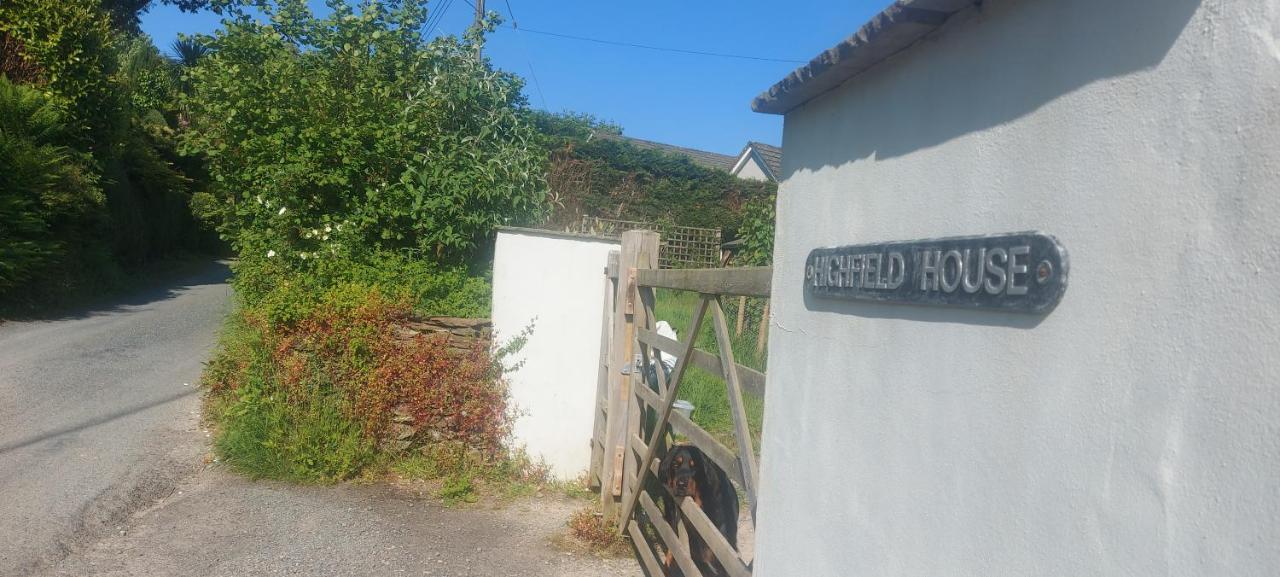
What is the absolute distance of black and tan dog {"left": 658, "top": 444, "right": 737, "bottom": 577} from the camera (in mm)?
4695

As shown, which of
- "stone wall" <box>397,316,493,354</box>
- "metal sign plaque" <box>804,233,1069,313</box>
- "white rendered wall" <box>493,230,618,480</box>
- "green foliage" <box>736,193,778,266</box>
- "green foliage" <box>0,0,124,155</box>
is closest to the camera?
"metal sign plaque" <box>804,233,1069,313</box>

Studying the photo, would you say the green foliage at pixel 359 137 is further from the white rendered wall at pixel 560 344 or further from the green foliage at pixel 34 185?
the green foliage at pixel 34 185

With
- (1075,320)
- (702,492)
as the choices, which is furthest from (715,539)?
(1075,320)

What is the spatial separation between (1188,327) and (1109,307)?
0.17 metres

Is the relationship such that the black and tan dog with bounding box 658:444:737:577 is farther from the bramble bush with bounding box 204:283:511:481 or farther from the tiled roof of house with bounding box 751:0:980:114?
the bramble bush with bounding box 204:283:511:481

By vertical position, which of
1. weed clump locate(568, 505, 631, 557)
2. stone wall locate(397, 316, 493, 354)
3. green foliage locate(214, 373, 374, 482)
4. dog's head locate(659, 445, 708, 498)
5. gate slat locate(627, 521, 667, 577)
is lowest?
weed clump locate(568, 505, 631, 557)

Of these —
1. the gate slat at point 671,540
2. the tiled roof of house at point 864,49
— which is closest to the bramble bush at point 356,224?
the gate slat at point 671,540

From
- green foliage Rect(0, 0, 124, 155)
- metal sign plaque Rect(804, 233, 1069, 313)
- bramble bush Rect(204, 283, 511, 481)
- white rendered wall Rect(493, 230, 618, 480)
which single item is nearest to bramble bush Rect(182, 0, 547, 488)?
bramble bush Rect(204, 283, 511, 481)

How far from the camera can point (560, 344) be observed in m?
7.03

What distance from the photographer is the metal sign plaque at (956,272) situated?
181 centimetres

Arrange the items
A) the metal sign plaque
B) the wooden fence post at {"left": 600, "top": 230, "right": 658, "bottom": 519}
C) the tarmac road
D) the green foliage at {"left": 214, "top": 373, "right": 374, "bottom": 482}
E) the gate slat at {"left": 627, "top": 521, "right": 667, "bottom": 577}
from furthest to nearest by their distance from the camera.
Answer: the green foliage at {"left": 214, "top": 373, "right": 374, "bottom": 482} < the wooden fence post at {"left": 600, "top": 230, "right": 658, "bottom": 519} < the tarmac road < the gate slat at {"left": 627, "top": 521, "right": 667, "bottom": 577} < the metal sign plaque

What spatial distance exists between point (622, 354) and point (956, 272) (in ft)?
13.4

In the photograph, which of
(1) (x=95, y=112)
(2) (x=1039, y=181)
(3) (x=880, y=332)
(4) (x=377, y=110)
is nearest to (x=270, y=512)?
(4) (x=377, y=110)

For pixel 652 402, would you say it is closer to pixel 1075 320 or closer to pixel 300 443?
pixel 300 443
